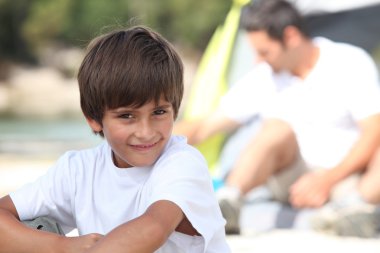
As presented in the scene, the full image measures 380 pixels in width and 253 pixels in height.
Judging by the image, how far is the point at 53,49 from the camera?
17422 mm

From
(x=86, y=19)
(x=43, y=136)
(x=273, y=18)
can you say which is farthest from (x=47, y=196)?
(x=86, y=19)

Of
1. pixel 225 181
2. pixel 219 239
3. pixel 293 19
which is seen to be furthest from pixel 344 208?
pixel 219 239

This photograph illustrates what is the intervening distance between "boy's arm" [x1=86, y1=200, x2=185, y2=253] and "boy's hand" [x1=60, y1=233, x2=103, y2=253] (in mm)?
64

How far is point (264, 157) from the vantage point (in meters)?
3.03

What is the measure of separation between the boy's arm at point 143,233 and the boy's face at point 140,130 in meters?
0.14

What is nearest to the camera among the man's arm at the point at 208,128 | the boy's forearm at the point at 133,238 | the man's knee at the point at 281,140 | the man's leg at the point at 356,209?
the boy's forearm at the point at 133,238

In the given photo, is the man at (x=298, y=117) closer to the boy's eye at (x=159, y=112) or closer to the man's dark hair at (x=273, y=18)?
the man's dark hair at (x=273, y=18)

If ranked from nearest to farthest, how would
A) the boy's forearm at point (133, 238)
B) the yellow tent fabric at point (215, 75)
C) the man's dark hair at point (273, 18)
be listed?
the boy's forearm at point (133, 238), the man's dark hair at point (273, 18), the yellow tent fabric at point (215, 75)

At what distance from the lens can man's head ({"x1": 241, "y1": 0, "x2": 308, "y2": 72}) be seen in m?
3.24

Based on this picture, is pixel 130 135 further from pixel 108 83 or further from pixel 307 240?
pixel 307 240

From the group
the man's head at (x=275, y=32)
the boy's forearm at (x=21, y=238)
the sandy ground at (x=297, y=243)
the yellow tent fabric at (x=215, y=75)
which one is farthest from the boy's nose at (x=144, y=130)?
the yellow tent fabric at (x=215, y=75)

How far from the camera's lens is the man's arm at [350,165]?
2953 mm

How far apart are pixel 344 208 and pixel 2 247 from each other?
4.87 ft

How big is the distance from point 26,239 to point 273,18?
1.84 meters
